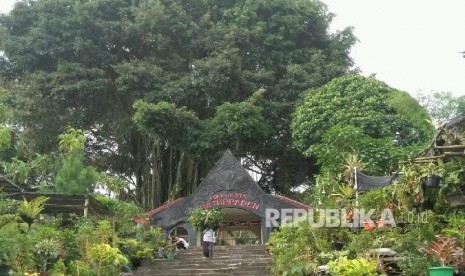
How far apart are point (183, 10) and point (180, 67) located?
2.13m

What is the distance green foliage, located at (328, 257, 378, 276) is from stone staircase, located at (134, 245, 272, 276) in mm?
3869

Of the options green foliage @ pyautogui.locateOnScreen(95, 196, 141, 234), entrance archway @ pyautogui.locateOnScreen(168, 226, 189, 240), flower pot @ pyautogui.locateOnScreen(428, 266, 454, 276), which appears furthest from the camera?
entrance archway @ pyautogui.locateOnScreen(168, 226, 189, 240)

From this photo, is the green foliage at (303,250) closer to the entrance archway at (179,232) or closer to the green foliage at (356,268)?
the green foliage at (356,268)

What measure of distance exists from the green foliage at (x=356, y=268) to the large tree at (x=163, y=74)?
34.8ft

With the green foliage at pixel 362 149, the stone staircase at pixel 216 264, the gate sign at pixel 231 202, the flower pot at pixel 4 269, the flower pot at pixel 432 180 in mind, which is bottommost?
the stone staircase at pixel 216 264

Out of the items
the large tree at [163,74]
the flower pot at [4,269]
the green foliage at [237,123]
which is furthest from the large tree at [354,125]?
the flower pot at [4,269]

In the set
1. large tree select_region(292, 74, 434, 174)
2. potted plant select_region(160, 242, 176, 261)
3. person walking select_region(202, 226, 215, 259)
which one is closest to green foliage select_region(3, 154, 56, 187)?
potted plant select_region(160, 242, 176, 261)

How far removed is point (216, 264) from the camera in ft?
41.5

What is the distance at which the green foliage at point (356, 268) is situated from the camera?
25.9 feet

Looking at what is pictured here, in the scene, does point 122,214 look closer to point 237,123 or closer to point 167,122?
point 167,122

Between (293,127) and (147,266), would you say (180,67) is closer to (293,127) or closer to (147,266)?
(293,127)

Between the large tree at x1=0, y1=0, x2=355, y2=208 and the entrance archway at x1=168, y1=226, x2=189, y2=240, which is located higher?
the large tree at x1=0, y1=0, x2=355, y2=208

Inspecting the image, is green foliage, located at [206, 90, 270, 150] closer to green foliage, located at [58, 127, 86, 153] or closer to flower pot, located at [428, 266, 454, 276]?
green foliage, located at [58, 127, 86, 153]

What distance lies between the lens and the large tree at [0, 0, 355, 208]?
63.4 ft
